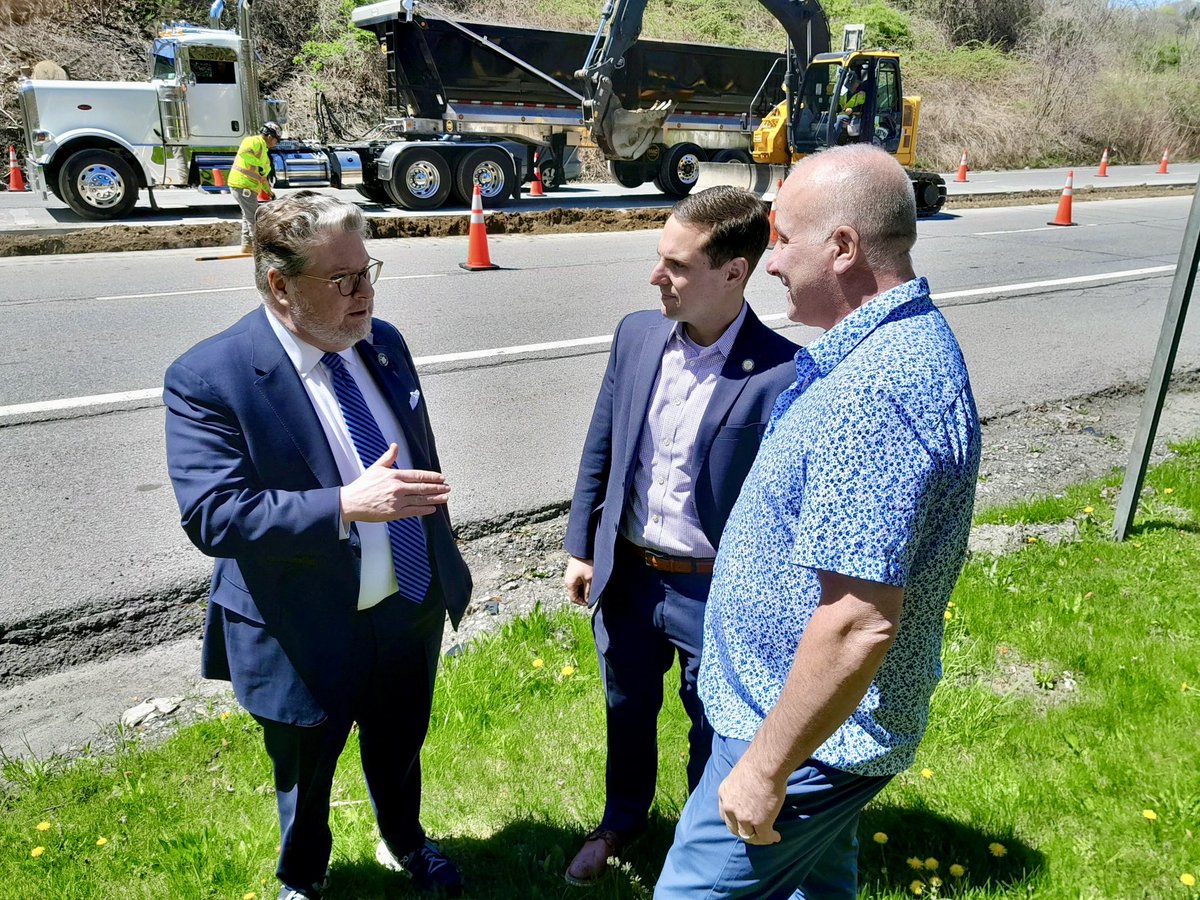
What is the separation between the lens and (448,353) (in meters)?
8.32

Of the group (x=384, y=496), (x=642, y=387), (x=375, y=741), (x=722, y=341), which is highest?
(x=722, y=341)

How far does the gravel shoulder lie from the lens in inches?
140

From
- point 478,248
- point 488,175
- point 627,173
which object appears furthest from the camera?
point 627,173

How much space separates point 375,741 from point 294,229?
4.59ft

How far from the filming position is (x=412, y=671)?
2715 millimetres

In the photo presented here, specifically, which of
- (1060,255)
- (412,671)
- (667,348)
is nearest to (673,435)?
(667,348)

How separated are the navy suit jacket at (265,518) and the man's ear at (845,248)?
121 centimetres

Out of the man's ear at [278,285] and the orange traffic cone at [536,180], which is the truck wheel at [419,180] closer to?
the orange traffic cone at [536,180]

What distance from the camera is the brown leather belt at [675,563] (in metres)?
2.69

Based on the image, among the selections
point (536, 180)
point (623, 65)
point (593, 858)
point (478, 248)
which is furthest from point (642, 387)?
point (536, 180)

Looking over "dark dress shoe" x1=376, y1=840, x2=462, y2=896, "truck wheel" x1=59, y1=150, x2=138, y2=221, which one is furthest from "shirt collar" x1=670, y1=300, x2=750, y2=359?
"truck wheel" x1=59, y1=150, x2=138, y2=221

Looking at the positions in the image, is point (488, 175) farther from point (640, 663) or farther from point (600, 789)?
point (640, 663)

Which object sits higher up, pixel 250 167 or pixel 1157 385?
pixel 250 167

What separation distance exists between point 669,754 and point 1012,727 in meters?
1.22
